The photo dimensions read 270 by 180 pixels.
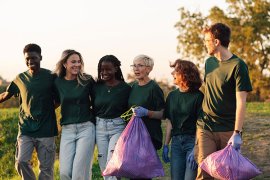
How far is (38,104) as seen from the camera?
6.86 m

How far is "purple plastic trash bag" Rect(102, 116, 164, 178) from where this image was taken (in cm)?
598

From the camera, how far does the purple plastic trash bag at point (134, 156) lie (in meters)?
5.98

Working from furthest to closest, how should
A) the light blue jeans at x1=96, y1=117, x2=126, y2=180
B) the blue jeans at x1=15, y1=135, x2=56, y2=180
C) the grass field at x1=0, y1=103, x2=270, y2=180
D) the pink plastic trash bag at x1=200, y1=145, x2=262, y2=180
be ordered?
the grass field at x1=0, y1=103, x2=270, y2=180, the blue jeans at x1=15, y1=135, x2=56, y2=180, the light blue jeans at x1=96, y1=117, x2=126, y2=180, the pink plastic trash bag at x1=200, y1=145, x2=262, y2=180

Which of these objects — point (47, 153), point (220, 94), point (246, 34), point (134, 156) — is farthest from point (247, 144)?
point (246, 34)

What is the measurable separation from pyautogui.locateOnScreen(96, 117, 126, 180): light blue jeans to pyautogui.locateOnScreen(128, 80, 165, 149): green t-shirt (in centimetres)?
26

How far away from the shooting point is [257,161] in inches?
408

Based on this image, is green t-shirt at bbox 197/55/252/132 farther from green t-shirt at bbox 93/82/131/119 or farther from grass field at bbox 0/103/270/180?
grass field at bbox 0/103/270/180

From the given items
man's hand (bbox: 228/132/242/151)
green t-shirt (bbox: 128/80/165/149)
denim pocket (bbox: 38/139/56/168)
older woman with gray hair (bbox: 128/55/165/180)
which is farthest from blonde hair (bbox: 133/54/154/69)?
denim pocket (bbox: 38/139/56/168)

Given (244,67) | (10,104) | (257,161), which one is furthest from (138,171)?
(10,104)

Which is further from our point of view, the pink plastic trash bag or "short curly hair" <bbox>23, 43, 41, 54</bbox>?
"short curly hair" <bbox>23, 43, 41, 54</bbox>

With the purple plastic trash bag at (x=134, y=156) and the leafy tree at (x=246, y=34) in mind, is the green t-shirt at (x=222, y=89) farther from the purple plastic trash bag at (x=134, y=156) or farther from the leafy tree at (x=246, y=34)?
the leafy tree at (x=246, y=34)

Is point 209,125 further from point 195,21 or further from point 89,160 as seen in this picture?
point 195,21

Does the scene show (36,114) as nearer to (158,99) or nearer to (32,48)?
(32,48)

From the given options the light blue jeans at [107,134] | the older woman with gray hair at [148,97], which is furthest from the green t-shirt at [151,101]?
the light blue jeans at [107,134]
